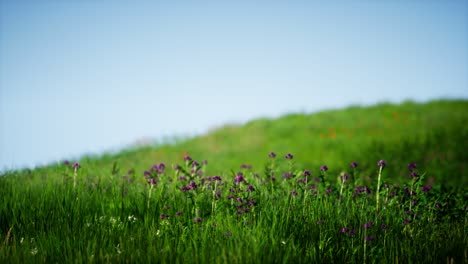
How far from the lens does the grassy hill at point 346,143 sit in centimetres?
1409

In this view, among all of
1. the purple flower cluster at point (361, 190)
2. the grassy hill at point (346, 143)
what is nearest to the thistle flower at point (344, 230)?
the purple flower cluster at point (361, 190)

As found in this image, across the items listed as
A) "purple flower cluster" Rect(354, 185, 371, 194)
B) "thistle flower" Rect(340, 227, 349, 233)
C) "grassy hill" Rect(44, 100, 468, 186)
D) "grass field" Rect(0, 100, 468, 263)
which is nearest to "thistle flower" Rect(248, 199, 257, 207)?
"grass field" Rect(0, 100, 468, 263)

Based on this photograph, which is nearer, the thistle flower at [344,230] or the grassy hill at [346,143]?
the thistle flower at [344,230]

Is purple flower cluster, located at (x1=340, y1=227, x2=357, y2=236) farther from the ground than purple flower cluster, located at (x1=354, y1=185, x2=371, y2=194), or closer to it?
closer to it

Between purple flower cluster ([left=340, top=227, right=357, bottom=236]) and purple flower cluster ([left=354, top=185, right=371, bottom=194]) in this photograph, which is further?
purple flower cluster ([left=354, top=185, right=371, bottom=194])

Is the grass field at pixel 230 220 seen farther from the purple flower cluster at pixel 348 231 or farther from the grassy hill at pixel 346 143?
the grassy hill at pixel 346 143

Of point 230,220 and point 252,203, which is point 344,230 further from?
point 230,220

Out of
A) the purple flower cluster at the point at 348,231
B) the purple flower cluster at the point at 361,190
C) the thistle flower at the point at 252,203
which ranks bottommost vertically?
the purple flower cluster at the point at 348,231

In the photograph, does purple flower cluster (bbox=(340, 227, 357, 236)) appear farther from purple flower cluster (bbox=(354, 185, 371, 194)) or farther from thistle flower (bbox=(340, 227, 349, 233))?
purple flower cluster (bbox=(354, 185, 371, 194))

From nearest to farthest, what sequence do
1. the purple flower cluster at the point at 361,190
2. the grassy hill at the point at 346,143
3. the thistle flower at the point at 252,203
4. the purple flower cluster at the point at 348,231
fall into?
the purple flower cluster at the point at 348,231, the thistle flower at the point at 252,203, the purple flower cluster at the point at 361,190, the grassy hill at the point at 346,143

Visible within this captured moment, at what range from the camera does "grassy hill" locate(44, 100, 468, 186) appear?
1409 cm

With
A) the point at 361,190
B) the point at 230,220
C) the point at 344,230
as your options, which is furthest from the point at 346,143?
the point at 230,220

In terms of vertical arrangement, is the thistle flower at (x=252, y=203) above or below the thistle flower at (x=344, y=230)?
above

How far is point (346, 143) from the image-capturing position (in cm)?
1557
